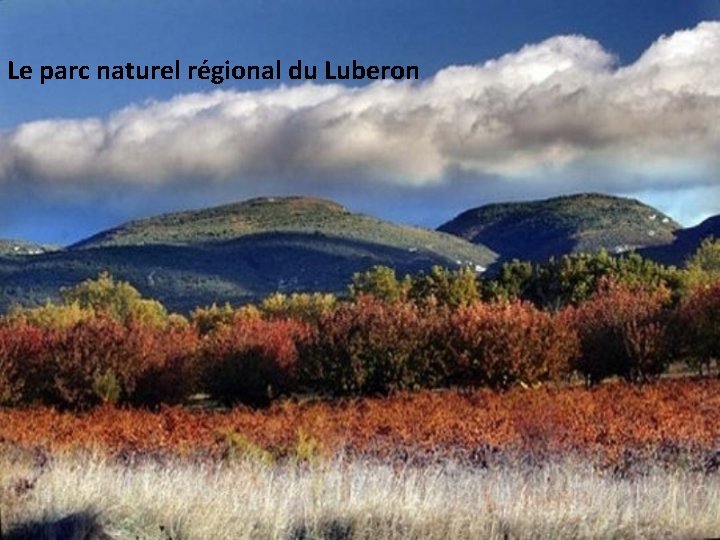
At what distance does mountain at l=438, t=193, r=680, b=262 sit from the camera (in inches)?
309

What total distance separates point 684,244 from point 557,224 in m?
2.06

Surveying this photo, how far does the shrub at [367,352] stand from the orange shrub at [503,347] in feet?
1.67

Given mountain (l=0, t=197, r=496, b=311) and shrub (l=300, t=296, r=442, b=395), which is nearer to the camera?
mountain (l=0, t=197, r=496, b=311)

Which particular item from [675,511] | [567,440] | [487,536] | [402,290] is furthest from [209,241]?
[402,290]

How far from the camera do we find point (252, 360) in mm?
16688

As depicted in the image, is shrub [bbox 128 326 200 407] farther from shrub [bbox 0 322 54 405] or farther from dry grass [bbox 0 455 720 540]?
dry grass [bbox 0 455 720 540]

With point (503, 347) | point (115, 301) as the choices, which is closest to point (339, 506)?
point (115, 301)

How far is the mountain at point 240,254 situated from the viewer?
7637mm

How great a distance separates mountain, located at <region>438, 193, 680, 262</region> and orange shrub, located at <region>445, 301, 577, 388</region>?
24.6 feet

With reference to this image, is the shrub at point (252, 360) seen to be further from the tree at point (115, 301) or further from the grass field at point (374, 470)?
the tree at point (115, 301)

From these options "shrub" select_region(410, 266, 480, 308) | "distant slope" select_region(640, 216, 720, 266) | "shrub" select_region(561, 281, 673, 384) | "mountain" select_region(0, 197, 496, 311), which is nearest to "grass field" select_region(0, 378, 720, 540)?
"mountain" select_region(0, 197, 496, 311)

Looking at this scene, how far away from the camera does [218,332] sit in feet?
58.2

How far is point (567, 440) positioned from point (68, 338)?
685 centimetres

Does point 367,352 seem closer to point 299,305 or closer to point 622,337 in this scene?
point 299,305
